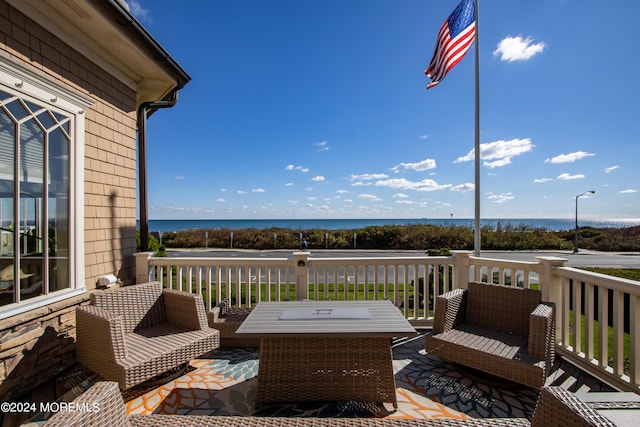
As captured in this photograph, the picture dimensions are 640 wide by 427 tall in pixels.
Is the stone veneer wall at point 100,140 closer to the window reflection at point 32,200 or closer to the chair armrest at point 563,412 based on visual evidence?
the window reflection at point 32,200

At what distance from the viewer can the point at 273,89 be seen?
8766 millimetres

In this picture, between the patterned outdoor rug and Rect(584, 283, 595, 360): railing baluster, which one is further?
Rect(584, 283, 595, 360): railing baluster

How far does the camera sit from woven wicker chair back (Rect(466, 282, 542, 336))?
8.51ft

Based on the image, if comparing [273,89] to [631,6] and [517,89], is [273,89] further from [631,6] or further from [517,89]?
[631,6]

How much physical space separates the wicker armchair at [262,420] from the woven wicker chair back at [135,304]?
1.68m

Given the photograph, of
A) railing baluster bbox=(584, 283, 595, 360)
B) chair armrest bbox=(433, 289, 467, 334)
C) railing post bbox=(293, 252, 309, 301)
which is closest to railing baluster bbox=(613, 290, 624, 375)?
railing baluster bbox=(584, 283, 595, 360)

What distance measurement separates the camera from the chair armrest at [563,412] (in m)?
0.84

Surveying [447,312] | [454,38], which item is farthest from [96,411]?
[454,38]

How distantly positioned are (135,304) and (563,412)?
3.20 meters

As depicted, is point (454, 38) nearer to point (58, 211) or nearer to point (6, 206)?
point (58, 211)

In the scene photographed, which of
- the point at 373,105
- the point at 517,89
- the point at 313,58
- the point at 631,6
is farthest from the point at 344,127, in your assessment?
the point at 631,6

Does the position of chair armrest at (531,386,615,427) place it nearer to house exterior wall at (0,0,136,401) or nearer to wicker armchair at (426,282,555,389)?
wicker armchair at (426,282,555,389)

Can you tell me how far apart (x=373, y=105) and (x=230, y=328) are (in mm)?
7426

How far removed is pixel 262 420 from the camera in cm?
129
